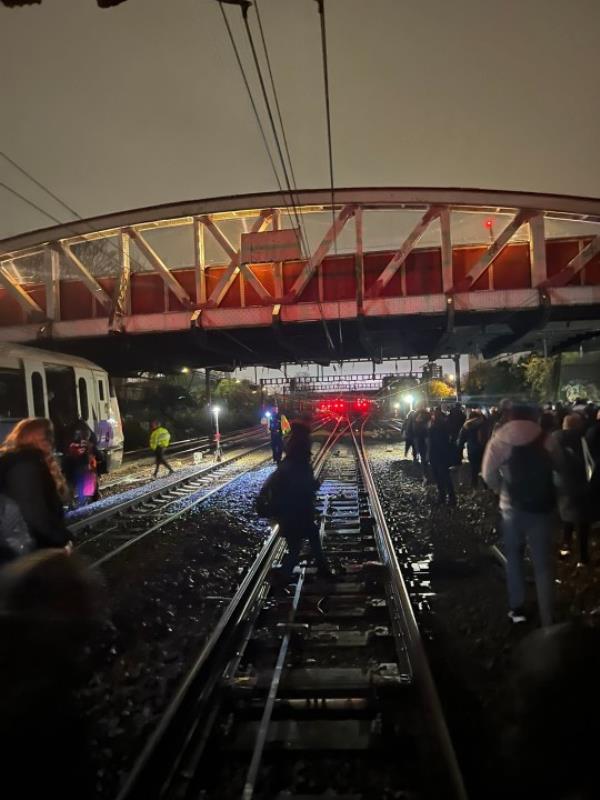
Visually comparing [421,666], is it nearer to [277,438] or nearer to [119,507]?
[119,507]

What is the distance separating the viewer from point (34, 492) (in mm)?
4754

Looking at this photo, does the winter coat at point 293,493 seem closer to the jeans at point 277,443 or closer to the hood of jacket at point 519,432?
the hood of jacket at point 519,432

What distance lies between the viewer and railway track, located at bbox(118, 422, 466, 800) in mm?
3451

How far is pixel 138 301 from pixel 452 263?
40.6ft

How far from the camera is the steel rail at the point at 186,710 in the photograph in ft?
11.0

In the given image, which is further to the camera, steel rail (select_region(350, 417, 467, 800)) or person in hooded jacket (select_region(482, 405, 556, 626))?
person in hooded jacket (select_region(482, 405, 556, 626))

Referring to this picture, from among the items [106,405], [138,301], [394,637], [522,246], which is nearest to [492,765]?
[394,637]

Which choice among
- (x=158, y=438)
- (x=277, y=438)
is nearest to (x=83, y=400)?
(x=158, y=438)

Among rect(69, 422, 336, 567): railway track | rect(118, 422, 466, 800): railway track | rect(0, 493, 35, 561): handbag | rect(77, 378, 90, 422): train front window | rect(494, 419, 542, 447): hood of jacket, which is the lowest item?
rect(69, 422, 336, 567): railway track

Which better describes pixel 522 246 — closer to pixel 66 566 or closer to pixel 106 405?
pixel 106 405

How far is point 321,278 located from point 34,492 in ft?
61.2

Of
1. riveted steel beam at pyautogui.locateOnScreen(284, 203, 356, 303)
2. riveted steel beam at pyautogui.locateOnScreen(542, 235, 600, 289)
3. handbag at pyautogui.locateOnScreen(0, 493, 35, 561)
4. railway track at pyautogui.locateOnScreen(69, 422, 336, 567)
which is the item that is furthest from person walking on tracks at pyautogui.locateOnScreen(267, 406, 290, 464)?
handbag at pyautogui.locateOnScreen(0, 493, 35, 561)

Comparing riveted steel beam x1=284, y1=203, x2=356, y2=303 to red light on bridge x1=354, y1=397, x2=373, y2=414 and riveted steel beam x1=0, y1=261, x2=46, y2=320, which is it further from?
red light on bridge x1=354, y1=397, x2=373, y2=414

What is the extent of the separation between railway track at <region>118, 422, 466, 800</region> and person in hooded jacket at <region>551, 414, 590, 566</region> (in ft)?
6.47
